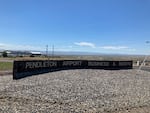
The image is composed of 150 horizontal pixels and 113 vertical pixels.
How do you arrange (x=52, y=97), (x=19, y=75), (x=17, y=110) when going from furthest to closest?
(x=19, y=75)
(x=52, y=97)
(x=17, y=110)

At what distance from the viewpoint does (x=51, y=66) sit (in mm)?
29016

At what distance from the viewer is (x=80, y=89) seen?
57.1 feet

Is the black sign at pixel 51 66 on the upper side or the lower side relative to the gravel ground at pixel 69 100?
upper

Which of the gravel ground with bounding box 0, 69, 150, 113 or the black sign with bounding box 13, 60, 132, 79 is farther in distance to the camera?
the black sign with bounding box 13, 60, 132, 79

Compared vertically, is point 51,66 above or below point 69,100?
above

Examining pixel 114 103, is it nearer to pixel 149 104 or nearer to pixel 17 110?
pixel 149 104

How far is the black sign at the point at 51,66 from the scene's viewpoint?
2322cm

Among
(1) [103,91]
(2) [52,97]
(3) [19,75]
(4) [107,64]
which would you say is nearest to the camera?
(2) [52,97]

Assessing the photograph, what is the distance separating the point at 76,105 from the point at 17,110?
3129 millimetres

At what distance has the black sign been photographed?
2322cm

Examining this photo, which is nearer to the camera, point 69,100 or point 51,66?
point 69,100

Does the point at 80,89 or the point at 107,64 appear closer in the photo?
the point at 80,89

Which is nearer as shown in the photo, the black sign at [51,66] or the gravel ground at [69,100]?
the gravel ground at [69,100]

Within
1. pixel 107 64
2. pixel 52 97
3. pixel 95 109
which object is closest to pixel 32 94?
pixel 52 97
